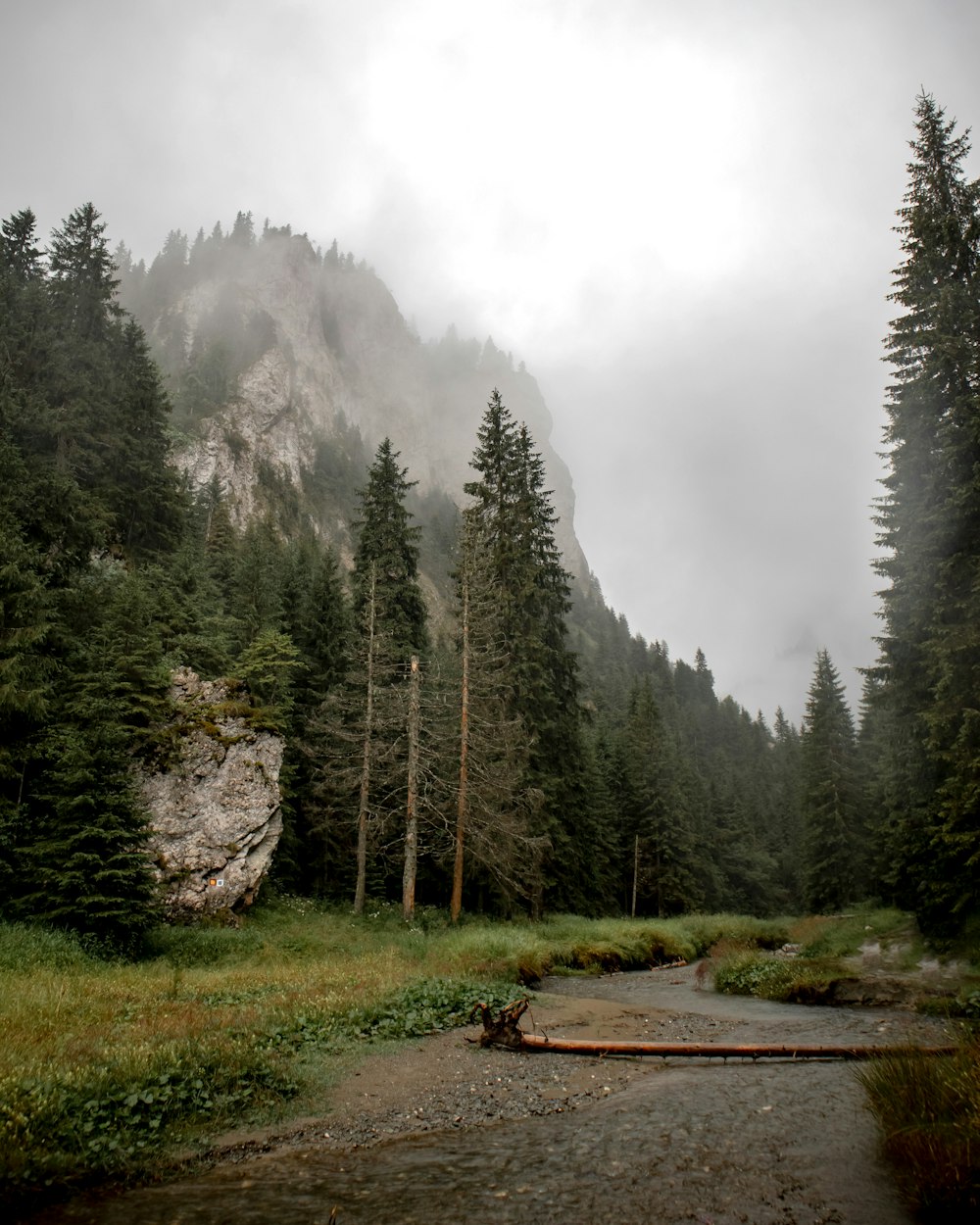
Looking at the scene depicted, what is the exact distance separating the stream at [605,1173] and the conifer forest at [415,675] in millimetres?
9525

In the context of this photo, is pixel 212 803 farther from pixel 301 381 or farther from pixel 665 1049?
pixel 301 381

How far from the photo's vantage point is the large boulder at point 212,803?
20141mm

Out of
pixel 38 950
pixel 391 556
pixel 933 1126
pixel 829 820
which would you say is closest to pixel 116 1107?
pixel 933 1126

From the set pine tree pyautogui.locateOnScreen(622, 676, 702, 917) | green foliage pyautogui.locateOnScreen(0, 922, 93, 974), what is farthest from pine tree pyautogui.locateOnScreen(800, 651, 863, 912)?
green foliage pyautogui.locateOnScreen(0, 922, 93, 974)

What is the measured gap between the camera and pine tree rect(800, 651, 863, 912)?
45.3 meters

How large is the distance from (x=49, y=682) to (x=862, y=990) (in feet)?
78.6

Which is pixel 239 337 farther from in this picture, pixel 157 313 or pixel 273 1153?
pixel 273 1153

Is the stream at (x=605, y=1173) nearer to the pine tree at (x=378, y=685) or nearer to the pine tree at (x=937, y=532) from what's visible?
the pine tree at (x=937, y=532)

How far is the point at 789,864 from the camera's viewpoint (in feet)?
250

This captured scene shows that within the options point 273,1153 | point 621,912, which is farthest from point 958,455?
point 621,912

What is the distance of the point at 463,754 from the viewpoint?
83.0 ft

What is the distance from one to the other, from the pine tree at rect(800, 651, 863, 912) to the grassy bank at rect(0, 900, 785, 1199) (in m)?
30.6

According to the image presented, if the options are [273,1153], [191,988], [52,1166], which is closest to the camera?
[52,1166]

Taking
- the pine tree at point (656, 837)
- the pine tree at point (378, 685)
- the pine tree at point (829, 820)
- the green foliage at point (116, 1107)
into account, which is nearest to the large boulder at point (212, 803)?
the pine tree at point (378, 685)
